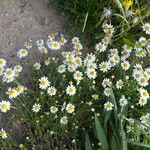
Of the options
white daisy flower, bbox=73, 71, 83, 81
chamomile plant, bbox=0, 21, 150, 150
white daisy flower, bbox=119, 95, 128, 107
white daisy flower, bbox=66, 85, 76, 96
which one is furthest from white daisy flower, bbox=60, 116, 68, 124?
white daisy flower, bbox=119, 95, 128, 107

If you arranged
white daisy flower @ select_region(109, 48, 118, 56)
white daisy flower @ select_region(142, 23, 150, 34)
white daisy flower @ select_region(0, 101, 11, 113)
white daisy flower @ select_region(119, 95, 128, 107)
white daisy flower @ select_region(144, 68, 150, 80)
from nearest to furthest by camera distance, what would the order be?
white daisy flower @ select_region(0, 101, 11, 113)
white daisy flower @ select_region(119, 95, 128, 107)
white daisy flower @ select_region(144, 68, 150, 80)
white daisy flower @ select_region(109, 48, 118, 56)
white daisy flower @ select_region(142, 23, 150, 34)

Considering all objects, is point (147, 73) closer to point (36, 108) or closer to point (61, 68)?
point (61, 68)

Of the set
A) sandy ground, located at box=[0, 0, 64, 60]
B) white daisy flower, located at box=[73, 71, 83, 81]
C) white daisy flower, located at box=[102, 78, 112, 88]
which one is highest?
sandy ground, located at box=[0, 0, 64, 60]

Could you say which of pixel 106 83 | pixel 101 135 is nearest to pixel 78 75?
pixel 106 83

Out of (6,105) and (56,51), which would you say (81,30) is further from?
(6,105)

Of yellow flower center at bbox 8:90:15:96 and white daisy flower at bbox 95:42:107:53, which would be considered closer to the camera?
yellow flower center at bbox 8:90:15:96

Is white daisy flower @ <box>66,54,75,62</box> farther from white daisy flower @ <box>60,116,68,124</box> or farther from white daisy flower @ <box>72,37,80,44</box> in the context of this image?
white daisy flower @ <box>60,116,68,124</box>

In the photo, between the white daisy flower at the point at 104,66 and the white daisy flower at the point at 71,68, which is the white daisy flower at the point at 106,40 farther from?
the white daisy flower at the point at 71,68

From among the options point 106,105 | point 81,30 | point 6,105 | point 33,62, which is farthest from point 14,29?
point 106,105
